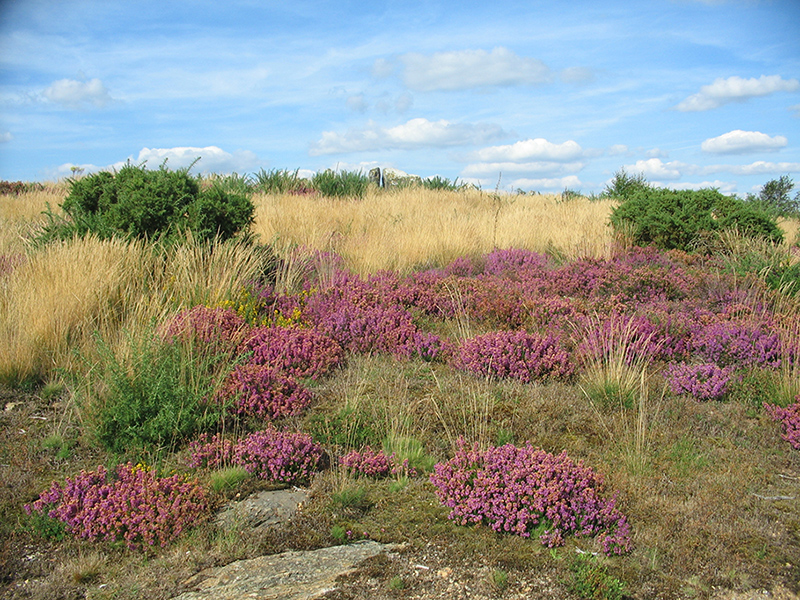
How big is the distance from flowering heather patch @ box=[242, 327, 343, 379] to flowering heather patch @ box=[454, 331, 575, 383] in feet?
4.09

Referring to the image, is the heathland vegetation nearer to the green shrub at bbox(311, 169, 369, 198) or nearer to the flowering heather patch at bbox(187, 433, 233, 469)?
the flowering heather patch at bbox(187, 433, 233, 469)

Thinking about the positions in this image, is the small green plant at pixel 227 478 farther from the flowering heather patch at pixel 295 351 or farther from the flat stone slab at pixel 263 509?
the flowering heather patch at pixel 295 351

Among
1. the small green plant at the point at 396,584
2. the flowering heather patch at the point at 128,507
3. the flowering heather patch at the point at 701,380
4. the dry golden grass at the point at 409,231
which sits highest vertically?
the dry golden grass at the point at 409,231

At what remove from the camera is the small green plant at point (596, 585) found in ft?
9.34

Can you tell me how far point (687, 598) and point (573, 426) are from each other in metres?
1.85

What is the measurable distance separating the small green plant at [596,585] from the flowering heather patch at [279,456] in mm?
1823

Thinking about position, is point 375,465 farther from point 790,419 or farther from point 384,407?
point 790,419

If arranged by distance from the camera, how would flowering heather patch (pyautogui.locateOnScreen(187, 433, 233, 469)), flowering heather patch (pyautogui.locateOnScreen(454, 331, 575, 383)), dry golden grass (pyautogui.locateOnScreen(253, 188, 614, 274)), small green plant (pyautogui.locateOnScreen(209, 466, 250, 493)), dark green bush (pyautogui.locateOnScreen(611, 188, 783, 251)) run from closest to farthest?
small green plant (pyautogui.locateOnScreen(209, 466, 250, 493)), flowering heather patch (pyautogui.locateOnScreen(187, 433, 233, 469)), flowering heather patch (pyautogui.locateOnScreen(454, 331, 575, 383)), dry golden grass (pyautogui.locateOnScreen(253, 188, 614, 274)), dark green bush (pyautogui.locateOnScreen(611, 188, 783, 251))

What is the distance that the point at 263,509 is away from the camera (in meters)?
3.63

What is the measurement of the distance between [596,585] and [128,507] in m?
2.58

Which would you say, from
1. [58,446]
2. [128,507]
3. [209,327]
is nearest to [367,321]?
[209,327]

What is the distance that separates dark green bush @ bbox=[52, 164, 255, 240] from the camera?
7.95 m

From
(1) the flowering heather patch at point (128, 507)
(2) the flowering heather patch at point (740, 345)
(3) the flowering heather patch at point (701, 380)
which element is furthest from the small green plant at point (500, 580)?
(2) the flowering heather patch at point (740, 345)

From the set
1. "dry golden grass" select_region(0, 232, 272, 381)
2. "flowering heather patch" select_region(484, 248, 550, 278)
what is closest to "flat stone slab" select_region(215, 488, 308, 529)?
"dry golden grass" select_region(0, 232, 272, 381)
